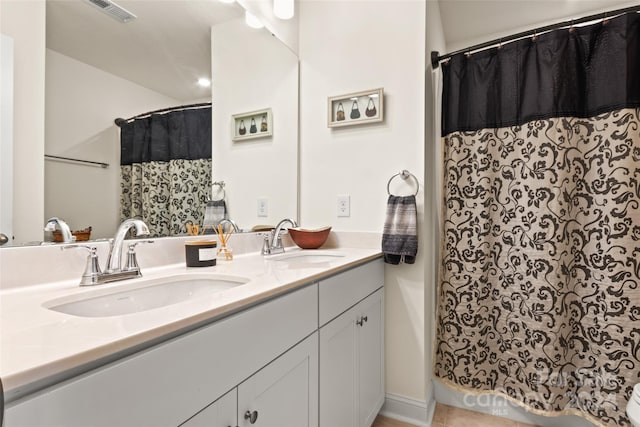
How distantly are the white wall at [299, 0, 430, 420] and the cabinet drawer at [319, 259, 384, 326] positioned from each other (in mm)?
199

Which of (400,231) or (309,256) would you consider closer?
(400,231)

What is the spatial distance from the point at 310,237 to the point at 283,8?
4.16 ft

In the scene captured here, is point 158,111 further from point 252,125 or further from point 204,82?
point 252,125

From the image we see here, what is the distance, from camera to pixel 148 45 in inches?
48.9

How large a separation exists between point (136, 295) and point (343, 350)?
2.51 feet

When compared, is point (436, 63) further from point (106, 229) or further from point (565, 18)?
point (106, 229)

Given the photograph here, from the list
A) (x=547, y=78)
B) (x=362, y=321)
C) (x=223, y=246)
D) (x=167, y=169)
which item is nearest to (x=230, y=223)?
(x=223, y=246)

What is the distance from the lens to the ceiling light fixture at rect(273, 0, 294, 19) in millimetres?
1833

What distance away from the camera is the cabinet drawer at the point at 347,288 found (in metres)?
1.17

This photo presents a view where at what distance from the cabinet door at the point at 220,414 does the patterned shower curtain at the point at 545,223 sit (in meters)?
1.41

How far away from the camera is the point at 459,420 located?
5.79ft

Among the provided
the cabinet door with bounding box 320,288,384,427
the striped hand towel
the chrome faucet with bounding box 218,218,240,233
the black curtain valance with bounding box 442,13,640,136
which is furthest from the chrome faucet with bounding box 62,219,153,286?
the black curtain valance with bounding box 442,13,640,136

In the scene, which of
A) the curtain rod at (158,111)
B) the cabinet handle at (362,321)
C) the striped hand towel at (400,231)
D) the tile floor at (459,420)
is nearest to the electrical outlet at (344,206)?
the striped hand towel at (400,231)

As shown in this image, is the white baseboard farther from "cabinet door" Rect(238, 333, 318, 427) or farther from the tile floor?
"cabinet door" Rect(238, 333, 318, 427)
